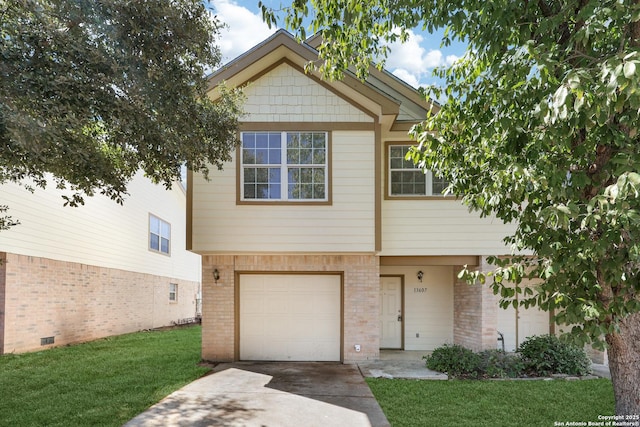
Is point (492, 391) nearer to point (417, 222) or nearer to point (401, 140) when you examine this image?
point (417, 222)

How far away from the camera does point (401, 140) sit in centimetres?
1034

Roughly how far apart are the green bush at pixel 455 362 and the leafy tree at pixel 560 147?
4246 millimetres

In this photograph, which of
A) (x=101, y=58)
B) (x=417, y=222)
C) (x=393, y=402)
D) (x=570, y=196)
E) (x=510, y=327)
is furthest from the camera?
(x=510, y=327)

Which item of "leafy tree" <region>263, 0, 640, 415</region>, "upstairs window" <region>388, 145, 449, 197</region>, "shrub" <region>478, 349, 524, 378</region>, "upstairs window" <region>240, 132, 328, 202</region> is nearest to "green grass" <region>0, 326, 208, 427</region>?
"upstairs window" <region>240, 132, 328, 202</region>

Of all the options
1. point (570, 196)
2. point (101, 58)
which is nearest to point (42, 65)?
point (101, 58)

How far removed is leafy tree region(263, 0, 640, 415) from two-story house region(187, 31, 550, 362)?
15.2ft

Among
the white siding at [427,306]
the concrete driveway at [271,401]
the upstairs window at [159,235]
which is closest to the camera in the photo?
the concrete driveway at [271,401]

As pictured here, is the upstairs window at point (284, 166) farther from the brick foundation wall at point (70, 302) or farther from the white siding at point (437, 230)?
the brick foundation wall at point (70, 302)

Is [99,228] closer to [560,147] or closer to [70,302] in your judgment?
[70,302]

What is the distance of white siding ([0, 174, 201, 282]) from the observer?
10.5 m

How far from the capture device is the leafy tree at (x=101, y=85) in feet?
15.5

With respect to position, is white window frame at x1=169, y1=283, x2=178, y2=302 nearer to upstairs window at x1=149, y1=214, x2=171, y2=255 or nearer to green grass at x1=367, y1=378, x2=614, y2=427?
upstairs window at x1=149, y1=214, x2=171, y2=255

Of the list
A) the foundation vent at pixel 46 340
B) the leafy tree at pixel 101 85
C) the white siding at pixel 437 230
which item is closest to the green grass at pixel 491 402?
the white siding at pixel 437 230

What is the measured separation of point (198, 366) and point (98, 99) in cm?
616
